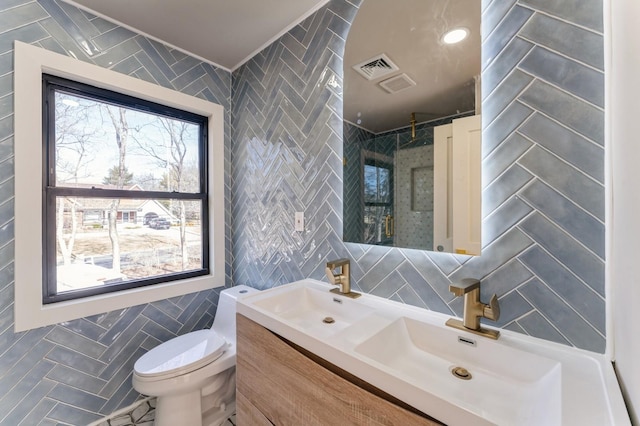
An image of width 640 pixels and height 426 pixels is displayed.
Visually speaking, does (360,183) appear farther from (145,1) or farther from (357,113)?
(145,1)

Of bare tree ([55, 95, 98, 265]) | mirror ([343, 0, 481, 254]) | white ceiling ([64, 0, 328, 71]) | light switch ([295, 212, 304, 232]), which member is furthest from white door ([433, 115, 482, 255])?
bare tree ([55, 95, 98, 265])

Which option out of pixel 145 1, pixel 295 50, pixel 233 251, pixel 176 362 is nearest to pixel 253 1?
pixel 295 50

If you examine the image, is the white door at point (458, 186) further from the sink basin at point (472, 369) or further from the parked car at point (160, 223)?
the parked car at point (160, 223)

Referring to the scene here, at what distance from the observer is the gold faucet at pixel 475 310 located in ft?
2.59

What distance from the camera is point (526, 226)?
32.0 inches

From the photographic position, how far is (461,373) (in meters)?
0.77

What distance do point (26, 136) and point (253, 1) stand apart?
1337 millimetres

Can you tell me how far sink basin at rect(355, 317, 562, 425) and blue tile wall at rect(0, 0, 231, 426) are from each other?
154 cm

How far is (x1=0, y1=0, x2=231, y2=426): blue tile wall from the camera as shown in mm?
1234

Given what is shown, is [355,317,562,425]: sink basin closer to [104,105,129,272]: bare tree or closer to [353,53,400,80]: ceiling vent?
[353,53,400,80]: ceiling vent

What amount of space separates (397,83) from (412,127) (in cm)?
23

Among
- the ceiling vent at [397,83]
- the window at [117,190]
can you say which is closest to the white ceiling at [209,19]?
the window at [117,190]

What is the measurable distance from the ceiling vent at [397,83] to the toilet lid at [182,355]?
1.62 m

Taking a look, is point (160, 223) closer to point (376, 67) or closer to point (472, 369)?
point (376, 67)
